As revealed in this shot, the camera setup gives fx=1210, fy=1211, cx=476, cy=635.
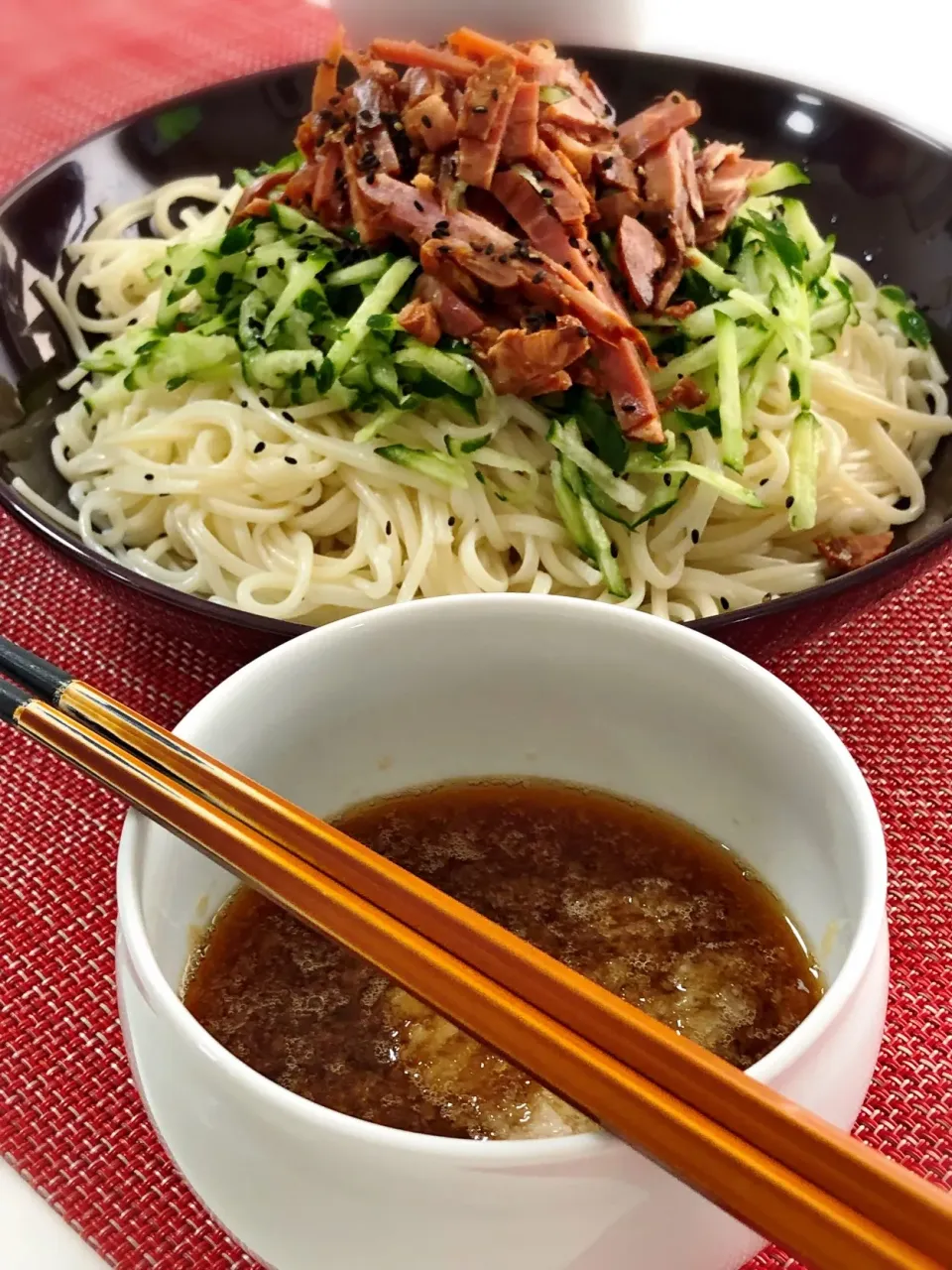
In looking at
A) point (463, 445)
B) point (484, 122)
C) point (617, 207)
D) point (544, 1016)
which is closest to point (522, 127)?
point (484, 122)

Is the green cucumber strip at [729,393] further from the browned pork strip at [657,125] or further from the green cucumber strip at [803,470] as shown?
the browned pork strip at [657,125]

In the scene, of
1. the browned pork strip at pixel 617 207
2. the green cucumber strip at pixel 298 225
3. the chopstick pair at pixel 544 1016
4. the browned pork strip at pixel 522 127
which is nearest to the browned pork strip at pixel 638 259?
the browned pork strip at pixel 617 207

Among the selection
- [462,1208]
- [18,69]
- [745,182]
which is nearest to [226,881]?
[462,1208]

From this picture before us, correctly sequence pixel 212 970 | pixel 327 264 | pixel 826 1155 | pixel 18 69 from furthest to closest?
pixel 18 69 < pixel 327 264 < pixel 212 970 < pixel 826 1155

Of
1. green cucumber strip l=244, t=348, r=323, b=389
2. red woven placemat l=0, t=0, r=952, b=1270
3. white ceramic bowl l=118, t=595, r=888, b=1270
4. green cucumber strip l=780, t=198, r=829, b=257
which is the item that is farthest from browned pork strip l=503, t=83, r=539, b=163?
white ceramic bowl l=118, t=595, r=888, b=1270

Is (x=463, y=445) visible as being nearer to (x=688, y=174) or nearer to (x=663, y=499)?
(x=663, y=499)

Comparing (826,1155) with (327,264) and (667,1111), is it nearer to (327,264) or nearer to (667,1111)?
(667,1111)
